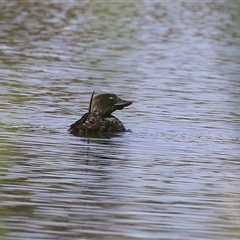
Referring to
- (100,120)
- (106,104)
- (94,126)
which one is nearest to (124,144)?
(94,126)

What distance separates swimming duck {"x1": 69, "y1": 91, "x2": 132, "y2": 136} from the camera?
12.3m

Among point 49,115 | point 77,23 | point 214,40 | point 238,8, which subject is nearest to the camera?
point 238,8

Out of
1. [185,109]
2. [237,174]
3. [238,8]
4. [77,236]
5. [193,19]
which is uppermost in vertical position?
[238,8]

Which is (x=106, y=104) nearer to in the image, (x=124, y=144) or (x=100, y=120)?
(x=100, y=120)

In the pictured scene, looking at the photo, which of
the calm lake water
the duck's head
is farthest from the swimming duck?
the calm lake water

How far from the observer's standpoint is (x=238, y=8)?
5953mm

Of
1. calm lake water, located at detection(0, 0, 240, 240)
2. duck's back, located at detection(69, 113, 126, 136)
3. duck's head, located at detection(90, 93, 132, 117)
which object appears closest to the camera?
calm lake water, located at detection(0, 0, 240, 240)

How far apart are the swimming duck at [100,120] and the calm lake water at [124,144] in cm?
17

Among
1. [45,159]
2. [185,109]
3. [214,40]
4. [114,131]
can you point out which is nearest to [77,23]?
[214,40]

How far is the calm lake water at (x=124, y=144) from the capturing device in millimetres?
7203

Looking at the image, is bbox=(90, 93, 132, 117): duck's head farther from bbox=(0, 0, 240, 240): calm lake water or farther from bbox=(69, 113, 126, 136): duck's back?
bbox=(0, 0, 240, 240): calm lake water

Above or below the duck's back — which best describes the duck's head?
above

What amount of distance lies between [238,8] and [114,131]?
6412mm

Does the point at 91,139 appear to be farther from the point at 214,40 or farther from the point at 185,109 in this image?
the point at 214,40
